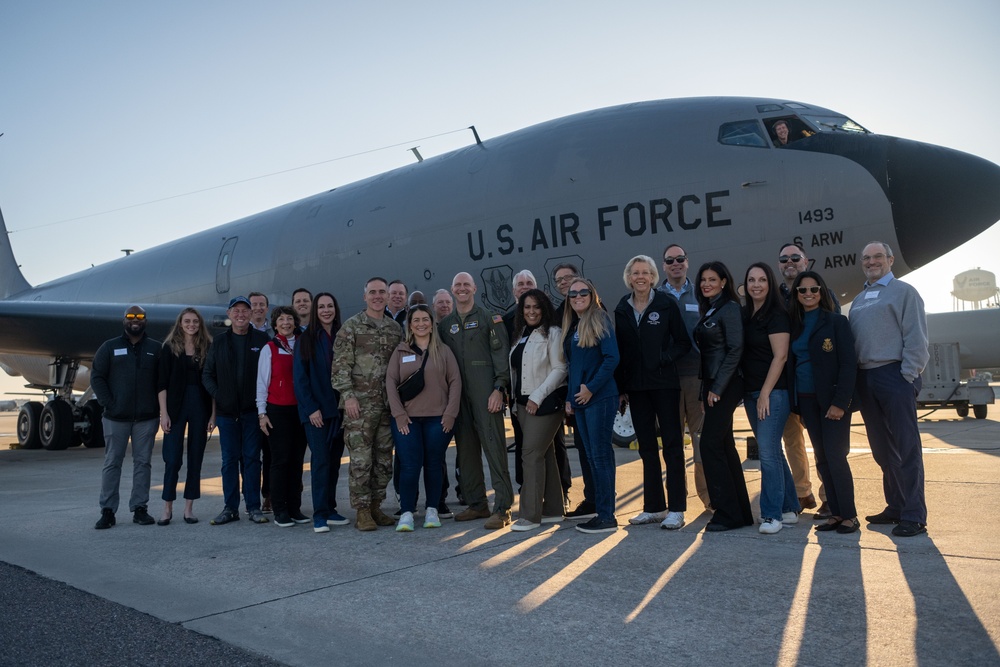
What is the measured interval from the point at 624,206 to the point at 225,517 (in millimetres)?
5327

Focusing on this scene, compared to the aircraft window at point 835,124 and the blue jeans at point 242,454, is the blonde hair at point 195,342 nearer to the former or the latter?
the blue jeans at point 242,454

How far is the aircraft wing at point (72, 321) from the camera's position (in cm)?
1257

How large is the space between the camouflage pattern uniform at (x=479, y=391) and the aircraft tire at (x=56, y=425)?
36.4 ft

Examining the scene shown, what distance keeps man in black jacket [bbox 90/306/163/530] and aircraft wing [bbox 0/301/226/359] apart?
20.6 ft

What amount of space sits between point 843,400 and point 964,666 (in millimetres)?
2399

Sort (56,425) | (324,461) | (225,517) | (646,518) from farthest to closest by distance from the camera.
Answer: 1. (56,425)
2. (225,517)
3. (324,461)
4. (646,518)

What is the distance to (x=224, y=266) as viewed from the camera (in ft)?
46.4

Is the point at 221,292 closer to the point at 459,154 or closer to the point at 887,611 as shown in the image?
the point at 459,154

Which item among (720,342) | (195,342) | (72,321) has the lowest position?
(720,342)

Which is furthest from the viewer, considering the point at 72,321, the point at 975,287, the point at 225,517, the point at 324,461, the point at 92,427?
the point at 975,287

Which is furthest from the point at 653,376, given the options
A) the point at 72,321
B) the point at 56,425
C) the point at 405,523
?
the point at 56,425

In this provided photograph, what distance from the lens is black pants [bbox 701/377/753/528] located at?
5.00 metres

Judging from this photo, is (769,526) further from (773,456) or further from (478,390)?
(478,390)

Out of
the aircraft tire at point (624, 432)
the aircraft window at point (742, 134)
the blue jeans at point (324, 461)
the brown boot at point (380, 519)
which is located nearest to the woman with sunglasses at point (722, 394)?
the brown boot at point (380, 519)
